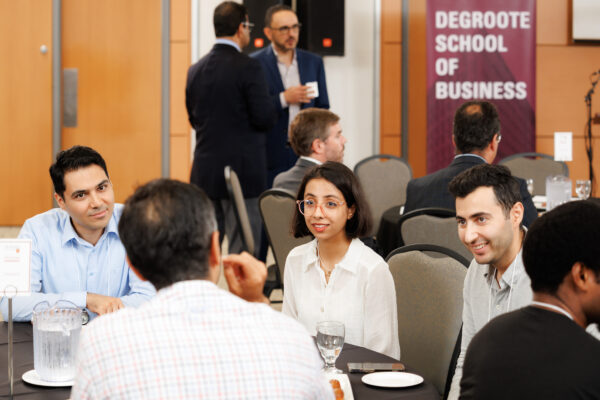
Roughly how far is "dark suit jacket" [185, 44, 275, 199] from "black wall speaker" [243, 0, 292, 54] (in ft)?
7.61

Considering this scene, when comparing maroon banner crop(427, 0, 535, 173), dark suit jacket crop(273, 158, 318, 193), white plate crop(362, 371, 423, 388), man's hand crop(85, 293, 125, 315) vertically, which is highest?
maroon banner crop(427, 0, 535, 173)

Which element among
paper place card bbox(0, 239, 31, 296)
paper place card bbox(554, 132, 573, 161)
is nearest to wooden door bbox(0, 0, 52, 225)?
paper place card bbox(554, 132, 573, 161)

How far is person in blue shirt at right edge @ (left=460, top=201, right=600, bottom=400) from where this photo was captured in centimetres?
131

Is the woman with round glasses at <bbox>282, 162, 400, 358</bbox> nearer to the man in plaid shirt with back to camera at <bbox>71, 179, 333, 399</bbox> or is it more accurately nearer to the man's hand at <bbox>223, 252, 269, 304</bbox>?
the man's hand at <bbox>223, 252, 269, 304</bbox>

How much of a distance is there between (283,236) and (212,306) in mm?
2713

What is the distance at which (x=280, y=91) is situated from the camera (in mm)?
5887

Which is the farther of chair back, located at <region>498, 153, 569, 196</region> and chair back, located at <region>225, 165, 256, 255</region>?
chair back, located at <region>498, 153, 569, 196</region>

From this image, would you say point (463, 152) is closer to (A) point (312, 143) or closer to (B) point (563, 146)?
(A) point (312, 143)

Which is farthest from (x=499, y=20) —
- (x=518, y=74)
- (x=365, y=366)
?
(x=365, y=366)

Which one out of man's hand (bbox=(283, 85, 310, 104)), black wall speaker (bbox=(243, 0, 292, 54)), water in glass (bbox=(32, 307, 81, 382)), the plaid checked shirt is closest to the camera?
the plaid checked shirt

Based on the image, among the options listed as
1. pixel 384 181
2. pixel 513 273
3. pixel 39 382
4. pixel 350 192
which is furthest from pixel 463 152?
pixel 39 382

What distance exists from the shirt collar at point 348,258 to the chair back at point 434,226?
513mm

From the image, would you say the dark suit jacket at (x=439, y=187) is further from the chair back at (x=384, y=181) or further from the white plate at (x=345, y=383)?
the chair back at (x=384, y=181)

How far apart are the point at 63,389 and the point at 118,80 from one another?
6.15 meters
